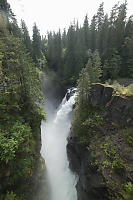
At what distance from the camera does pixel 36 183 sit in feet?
28.7

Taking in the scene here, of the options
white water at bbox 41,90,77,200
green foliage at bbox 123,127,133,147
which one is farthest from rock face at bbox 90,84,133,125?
white water at bbox 41,90,77,200

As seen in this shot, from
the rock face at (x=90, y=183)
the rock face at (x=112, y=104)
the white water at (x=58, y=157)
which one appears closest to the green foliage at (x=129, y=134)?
the rock face at (x=112, y=104)

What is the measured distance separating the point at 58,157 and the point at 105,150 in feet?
32.3

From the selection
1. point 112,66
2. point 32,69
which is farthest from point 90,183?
point 112,66

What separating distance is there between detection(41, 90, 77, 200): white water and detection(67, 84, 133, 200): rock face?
179cm

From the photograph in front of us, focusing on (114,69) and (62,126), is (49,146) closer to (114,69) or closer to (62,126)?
(62,126)

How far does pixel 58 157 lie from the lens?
15.2 metres

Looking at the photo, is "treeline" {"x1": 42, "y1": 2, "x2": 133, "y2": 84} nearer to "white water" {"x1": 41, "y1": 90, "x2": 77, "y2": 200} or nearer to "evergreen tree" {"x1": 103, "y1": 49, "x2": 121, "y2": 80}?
"evergreen tree" {"x1": 103, "y1": 49, "x2": 121, "y2": 80}

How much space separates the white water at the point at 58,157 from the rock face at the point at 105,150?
179cm

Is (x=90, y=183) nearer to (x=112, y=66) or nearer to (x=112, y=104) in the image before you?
(x=112, y=104)

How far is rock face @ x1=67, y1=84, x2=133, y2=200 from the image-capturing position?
670 centimetres

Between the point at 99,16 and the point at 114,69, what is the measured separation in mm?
25551

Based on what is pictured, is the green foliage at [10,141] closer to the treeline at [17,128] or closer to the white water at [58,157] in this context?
the treeline at [17,128]

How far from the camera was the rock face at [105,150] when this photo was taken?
22.0 ft
